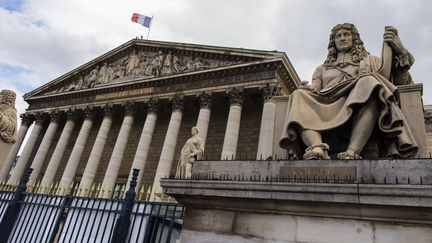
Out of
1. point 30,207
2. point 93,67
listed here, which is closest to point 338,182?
point 30,207

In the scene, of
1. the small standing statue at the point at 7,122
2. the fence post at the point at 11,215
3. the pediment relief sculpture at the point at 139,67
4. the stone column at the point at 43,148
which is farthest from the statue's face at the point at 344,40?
the stone column at the point at 43,148

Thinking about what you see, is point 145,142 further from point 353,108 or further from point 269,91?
point 353,108

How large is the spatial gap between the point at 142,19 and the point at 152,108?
1015cm

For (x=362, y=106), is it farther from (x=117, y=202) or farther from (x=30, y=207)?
(x=30, y=207)

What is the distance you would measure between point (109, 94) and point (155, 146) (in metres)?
5.53

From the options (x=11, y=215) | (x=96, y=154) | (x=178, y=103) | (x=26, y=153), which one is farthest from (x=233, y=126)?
(x=26, y=153)

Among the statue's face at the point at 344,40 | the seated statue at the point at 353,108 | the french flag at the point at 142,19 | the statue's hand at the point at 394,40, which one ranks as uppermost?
the french flag at the point at 142,19

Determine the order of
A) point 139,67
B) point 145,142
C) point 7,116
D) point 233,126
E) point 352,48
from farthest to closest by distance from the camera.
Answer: point 139,67 < point 145,142 < point 233,126 < point 7,116 < point 352,48

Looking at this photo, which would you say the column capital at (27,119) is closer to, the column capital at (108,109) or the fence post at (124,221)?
the column capital at (108,109)

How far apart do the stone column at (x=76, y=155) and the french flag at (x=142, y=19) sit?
27.9 feet

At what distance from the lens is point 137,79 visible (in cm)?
2452

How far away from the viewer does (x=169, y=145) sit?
787 inches

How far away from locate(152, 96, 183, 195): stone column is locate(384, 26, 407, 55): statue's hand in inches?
611

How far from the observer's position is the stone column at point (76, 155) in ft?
74.3
